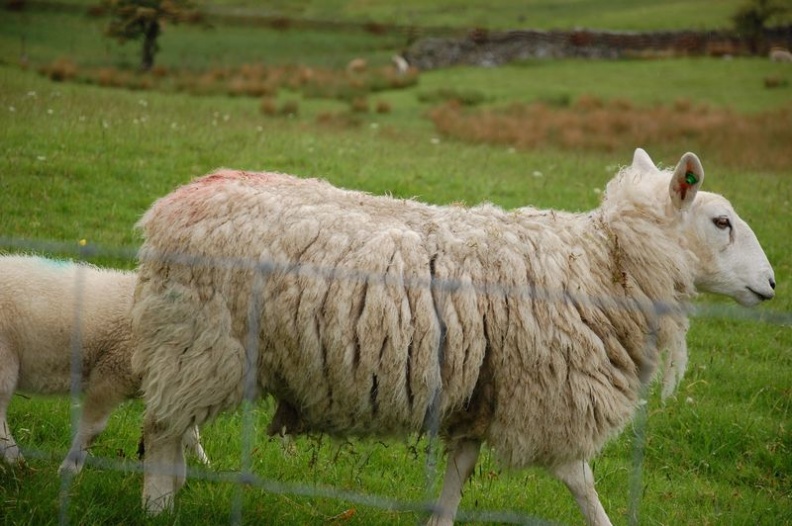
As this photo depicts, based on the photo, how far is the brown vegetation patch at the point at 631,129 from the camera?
18.3 meters

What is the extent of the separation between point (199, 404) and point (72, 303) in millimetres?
1495

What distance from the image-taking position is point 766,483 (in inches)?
235

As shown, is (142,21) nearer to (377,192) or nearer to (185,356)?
(377,192)

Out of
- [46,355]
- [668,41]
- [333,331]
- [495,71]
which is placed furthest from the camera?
[668,41]

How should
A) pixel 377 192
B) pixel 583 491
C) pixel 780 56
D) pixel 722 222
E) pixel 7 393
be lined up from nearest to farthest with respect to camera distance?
pixel 583 491
pixel 722 222
pixel 7 393
pixel 377 192
pixel 780 56

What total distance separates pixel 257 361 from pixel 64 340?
156 cm

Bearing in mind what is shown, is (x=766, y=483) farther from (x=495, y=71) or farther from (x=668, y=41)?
(x=668, y=41)

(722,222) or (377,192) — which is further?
(377,192)

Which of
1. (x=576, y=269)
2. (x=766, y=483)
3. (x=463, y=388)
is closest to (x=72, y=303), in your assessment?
(x=463, y=388)

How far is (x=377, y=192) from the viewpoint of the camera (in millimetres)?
11039

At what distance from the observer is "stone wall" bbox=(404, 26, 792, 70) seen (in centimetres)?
3225

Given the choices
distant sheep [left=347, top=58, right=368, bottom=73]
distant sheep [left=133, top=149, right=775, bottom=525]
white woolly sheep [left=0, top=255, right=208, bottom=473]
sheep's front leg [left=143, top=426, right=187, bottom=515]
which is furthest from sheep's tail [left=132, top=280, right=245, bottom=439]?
distant sheep [left=347, top=58, right=368, bottom=73]

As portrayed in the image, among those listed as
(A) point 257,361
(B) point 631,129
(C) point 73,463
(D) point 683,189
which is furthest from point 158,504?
(B) point 631,129

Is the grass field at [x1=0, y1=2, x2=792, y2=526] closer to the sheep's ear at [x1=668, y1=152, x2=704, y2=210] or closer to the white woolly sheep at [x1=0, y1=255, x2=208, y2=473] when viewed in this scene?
the white woolly sheep at [x1=0, y1=255, x2=208, y2=473]
